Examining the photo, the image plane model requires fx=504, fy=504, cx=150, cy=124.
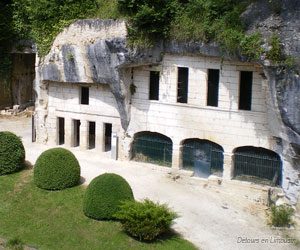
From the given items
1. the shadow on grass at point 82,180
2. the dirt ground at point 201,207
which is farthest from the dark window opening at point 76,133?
the shadow on grass at point 82,180

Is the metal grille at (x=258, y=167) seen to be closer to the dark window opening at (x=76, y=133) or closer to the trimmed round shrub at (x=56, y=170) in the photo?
the trimmed round shrub at (x=56, y=170)

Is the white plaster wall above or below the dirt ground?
above

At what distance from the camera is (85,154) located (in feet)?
93.6

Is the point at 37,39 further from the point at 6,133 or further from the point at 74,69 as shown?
the point at 6,133

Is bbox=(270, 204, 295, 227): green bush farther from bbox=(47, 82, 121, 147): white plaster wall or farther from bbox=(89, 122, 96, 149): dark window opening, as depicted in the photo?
bbox=(89, 122, 96, 149): dark window opening

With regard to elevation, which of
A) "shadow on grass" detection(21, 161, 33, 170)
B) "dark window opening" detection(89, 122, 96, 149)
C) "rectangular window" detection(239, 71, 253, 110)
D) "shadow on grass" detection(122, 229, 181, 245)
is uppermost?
"rectangular window" detection(239, 71, 253, 110)

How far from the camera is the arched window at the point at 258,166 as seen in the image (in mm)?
23469

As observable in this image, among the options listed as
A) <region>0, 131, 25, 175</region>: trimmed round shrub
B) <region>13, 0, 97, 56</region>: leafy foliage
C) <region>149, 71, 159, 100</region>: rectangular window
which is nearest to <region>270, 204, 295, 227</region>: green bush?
<region>149, 71, 159, 100</region>: rectangular window

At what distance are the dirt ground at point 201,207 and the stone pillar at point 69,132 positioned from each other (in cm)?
54

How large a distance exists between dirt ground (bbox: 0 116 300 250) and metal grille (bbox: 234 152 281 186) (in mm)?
1192

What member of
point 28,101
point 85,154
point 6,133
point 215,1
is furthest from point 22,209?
point 28,101

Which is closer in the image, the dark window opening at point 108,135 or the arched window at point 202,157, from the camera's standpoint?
the arched window at point 202,157

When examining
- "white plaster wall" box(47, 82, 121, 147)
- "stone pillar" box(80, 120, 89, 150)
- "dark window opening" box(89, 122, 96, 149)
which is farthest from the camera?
"dark window opening" box(89, 122, 96, 149)

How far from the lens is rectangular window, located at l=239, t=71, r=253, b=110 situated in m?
23.8
